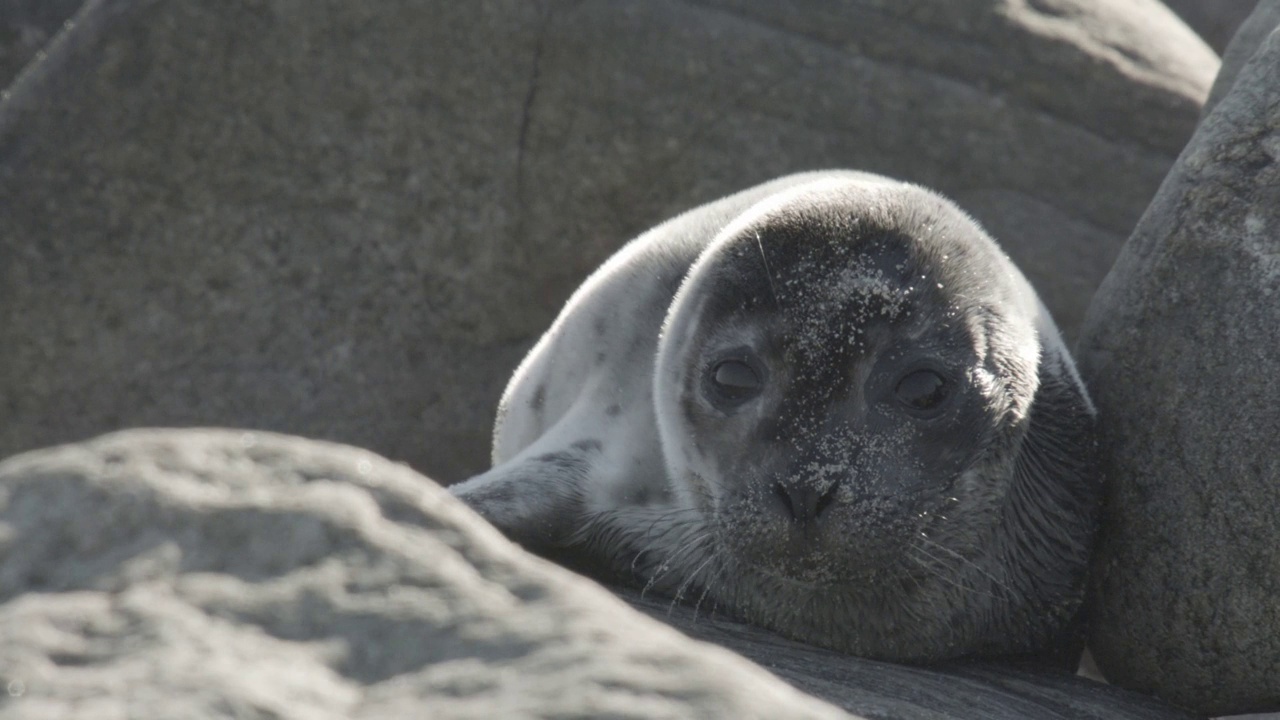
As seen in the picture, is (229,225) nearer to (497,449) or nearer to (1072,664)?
(497,449)

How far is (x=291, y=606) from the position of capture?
1934 mm

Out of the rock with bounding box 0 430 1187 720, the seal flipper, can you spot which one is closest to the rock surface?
the seal flipper

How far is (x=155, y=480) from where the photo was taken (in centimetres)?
211

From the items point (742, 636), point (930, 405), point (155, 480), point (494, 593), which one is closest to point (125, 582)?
point (155, 480)

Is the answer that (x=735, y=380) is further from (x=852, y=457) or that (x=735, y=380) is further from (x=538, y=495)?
(x=538, y=495)

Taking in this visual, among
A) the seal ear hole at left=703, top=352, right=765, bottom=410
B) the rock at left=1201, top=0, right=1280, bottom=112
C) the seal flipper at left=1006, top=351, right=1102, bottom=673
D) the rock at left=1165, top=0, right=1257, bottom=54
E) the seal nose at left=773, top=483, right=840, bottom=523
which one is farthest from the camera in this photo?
the rock at left=1165, top=0, right=1257, bottom=54

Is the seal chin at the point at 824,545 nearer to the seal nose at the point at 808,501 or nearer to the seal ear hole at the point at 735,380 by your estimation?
the seal nose at the point at 808,501

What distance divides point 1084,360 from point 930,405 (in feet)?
2.78

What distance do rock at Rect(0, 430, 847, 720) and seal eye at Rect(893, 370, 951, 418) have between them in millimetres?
1605

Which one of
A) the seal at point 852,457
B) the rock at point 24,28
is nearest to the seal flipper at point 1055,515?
the seal at point 852,457

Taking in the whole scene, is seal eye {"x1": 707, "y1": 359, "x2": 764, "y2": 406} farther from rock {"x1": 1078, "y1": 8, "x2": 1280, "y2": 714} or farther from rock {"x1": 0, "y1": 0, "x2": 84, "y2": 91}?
rock {"x1": 0, "y1": 0, "x2": 84, "y2": 91}

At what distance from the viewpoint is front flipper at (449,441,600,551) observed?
382 cm

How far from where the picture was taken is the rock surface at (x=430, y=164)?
6082 mm

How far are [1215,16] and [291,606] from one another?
9.18 metres
